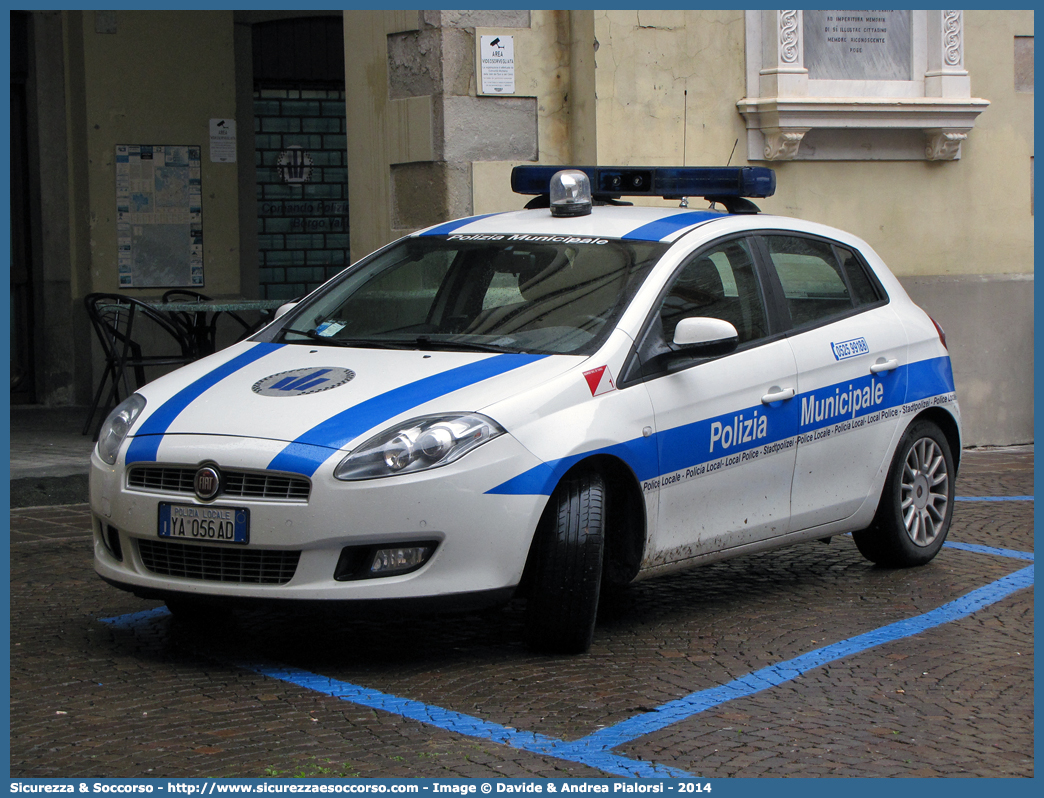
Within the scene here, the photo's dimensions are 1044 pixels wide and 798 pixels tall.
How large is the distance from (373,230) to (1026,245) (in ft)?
17.4

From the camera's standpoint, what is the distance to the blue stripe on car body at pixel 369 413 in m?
4.96

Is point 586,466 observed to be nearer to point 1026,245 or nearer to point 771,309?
point 771,309

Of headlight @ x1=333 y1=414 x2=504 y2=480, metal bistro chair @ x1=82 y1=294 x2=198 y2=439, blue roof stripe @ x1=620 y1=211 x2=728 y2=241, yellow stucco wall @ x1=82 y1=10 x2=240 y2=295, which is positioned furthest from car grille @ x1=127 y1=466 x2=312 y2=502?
yellow stucco wall @ x1=82 y1=10 x2=240 y2=295

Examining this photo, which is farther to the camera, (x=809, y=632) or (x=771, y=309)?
(x=771, y=309)

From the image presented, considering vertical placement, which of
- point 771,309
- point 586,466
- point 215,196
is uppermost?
point 215,196

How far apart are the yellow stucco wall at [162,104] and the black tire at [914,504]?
25.5 feet

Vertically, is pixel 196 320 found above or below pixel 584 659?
above

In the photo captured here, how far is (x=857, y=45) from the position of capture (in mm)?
11383

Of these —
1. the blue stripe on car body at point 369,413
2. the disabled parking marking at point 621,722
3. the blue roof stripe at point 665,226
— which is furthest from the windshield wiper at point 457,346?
the disabled parking marking at point 621,722

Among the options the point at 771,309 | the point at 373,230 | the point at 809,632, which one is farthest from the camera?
the point at 373,230

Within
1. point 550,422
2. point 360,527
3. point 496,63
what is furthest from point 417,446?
point 496,63

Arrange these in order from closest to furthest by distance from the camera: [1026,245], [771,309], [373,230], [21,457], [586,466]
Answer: [586,466] → [771,309] → [21,457] → [373,230] → [1026,245]

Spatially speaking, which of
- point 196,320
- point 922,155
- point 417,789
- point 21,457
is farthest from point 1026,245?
point 417,789

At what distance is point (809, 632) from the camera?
19.4ft
